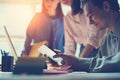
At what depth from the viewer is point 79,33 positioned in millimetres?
1590

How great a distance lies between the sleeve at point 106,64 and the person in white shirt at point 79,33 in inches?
2.3

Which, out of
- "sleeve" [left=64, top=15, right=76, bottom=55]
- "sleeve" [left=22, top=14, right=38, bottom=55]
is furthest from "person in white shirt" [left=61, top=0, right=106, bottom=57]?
"sleeve" [left=22, top=14, right=38, bottom=55]

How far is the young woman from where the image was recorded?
1.59m

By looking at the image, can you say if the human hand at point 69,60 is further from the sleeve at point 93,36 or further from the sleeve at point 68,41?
the sleeve at point 93,36

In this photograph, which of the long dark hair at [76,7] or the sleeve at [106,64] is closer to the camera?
the sleeve at [106,64]

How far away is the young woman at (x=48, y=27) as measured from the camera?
1586 millimetres

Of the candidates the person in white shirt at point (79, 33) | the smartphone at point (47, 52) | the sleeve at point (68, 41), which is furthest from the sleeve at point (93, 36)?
the smartphone at point (47, 52)

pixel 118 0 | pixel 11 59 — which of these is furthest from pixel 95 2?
pixel 11 59

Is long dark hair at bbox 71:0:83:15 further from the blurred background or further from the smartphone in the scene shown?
the smartphone

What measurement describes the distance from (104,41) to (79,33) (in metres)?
0.16

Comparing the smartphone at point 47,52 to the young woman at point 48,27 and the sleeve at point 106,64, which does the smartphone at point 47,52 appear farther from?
the sleeve at point 106,64

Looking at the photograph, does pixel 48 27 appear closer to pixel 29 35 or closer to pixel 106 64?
pixel 29 35

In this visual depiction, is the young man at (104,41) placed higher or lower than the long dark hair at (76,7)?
lower

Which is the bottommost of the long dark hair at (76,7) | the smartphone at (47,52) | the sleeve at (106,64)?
the sleeve at (106,64)
